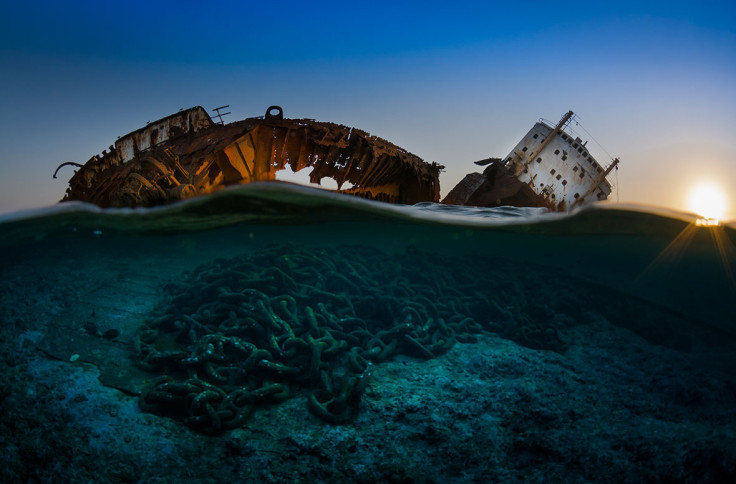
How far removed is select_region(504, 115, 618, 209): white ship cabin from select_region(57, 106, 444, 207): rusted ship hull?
19.3 metres

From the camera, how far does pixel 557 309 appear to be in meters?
7.04

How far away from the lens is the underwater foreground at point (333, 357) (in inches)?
132

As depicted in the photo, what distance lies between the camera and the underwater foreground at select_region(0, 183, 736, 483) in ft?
11.0

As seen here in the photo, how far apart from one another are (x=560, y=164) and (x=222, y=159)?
86.1 feet

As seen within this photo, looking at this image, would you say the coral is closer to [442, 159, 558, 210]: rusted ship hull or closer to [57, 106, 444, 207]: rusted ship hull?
[57, 106, 444, 207]: rusted ship hull

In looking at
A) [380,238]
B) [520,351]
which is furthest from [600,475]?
[380,238]

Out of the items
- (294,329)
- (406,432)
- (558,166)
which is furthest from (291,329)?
(558,166)

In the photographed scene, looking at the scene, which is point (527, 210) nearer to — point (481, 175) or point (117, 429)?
point (481, 175)

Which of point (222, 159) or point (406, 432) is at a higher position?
point (222, 159)

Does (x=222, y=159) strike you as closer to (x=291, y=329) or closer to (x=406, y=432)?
(x=291, y=329)

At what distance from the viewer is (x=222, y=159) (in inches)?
336

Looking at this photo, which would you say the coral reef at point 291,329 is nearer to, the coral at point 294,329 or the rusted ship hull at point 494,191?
the coral at point 294,329

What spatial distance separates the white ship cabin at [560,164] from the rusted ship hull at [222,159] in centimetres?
1932

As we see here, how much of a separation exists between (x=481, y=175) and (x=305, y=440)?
1393cm
